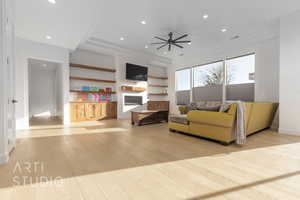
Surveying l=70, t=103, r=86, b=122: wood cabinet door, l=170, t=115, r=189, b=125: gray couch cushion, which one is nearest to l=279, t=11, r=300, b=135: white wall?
l=170, t=115, r=189, b=125: gray couch cushion

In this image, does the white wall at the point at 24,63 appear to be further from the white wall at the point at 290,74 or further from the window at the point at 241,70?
the white wall at the point at 290,74

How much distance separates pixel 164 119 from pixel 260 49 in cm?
428

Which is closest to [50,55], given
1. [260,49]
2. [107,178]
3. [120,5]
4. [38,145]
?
[120,5]

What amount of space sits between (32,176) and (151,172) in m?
1.32

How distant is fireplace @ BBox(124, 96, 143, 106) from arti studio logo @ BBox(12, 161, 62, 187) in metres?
5.06

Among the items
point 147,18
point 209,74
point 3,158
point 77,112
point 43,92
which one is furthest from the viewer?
point 43,92

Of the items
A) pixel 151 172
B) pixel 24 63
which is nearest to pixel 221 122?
pixel 151 172

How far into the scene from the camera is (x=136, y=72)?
691 centimetres

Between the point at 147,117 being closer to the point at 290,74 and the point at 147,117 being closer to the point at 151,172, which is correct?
the point at 151,172

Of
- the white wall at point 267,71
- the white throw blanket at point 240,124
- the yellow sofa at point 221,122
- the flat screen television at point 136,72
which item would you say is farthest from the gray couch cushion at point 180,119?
the flat screen television at point 136,72

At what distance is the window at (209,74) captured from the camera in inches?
241

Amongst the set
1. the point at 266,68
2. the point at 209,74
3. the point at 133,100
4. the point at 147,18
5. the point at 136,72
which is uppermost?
the point at 147,18

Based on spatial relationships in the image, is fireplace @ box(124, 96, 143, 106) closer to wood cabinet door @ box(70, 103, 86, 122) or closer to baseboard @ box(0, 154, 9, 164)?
wood cabinet door @ box(70, 103, 86, 122)

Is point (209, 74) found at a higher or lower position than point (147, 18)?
lower
